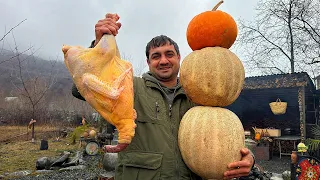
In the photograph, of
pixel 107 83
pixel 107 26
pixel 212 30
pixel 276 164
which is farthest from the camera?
pixel 276 164

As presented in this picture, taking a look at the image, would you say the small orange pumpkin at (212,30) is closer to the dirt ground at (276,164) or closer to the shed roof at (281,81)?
the dirt ground at (276,164)

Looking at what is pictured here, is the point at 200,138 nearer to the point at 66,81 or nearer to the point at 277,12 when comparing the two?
the point at 277,12

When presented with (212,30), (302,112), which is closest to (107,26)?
(212,30)

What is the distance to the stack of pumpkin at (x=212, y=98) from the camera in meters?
1.95

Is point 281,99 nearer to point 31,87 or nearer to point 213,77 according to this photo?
point 213,77

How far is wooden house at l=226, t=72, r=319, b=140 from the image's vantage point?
10.8 meters

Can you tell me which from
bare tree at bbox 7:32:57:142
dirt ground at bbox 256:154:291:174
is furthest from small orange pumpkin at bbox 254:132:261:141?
bare tree at bbox 7:32:57:142

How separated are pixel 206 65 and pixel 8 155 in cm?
1467

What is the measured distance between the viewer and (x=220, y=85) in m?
2.03

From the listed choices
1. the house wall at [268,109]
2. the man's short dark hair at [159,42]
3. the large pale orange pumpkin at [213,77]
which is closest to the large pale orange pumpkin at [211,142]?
the large pale orange pumpkin at [213,77]

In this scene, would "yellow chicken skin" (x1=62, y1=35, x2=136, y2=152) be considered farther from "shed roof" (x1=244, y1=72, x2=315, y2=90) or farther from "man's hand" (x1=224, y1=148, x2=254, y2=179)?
"shed roof" (x1=244, y1=72, x2=315, y2=90)

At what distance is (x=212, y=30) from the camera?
2.16 meters

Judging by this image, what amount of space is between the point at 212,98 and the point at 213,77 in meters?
0.17

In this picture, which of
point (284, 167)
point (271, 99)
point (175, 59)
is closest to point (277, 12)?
point (271, 99)
